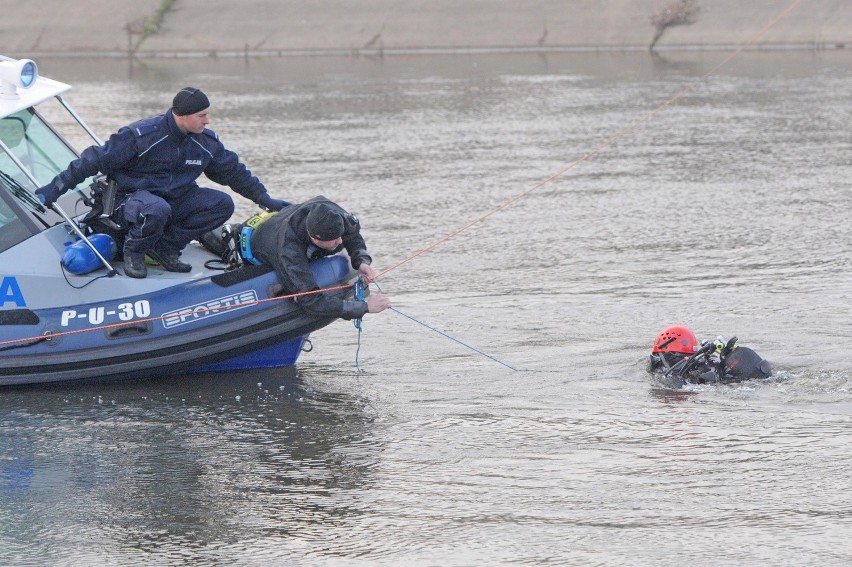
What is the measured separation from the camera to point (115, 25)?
33.7 metres

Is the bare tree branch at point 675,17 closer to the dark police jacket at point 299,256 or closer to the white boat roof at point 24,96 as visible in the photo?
the white boat roof at point 24,96

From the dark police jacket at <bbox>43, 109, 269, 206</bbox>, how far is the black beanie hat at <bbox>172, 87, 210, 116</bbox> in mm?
113

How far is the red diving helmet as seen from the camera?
301 inches

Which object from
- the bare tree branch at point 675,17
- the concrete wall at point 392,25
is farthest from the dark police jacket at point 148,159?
the bare tree branch at point 675,17

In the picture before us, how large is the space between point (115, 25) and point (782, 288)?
2693cm

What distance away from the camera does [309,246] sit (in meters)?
7.77

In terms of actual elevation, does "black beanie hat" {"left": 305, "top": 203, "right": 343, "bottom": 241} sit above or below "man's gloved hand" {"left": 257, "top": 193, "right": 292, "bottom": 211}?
below

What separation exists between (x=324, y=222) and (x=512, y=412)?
1.43m

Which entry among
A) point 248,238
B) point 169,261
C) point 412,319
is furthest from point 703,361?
point 169,261

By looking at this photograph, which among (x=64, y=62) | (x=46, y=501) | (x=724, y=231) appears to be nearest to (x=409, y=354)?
(x=46, y=501)

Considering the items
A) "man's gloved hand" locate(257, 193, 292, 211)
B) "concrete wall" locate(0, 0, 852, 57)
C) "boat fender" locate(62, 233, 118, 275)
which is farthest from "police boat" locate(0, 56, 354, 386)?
"concrete wall" locate(0, 0, 852, 57)

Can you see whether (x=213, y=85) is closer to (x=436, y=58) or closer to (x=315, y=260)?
(x=436, y=58)

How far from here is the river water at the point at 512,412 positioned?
18.6 feet

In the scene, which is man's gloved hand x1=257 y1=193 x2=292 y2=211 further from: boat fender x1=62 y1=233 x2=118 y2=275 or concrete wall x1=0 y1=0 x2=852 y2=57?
concrete wall x1=0 y1=0 x2=852 y2=57
